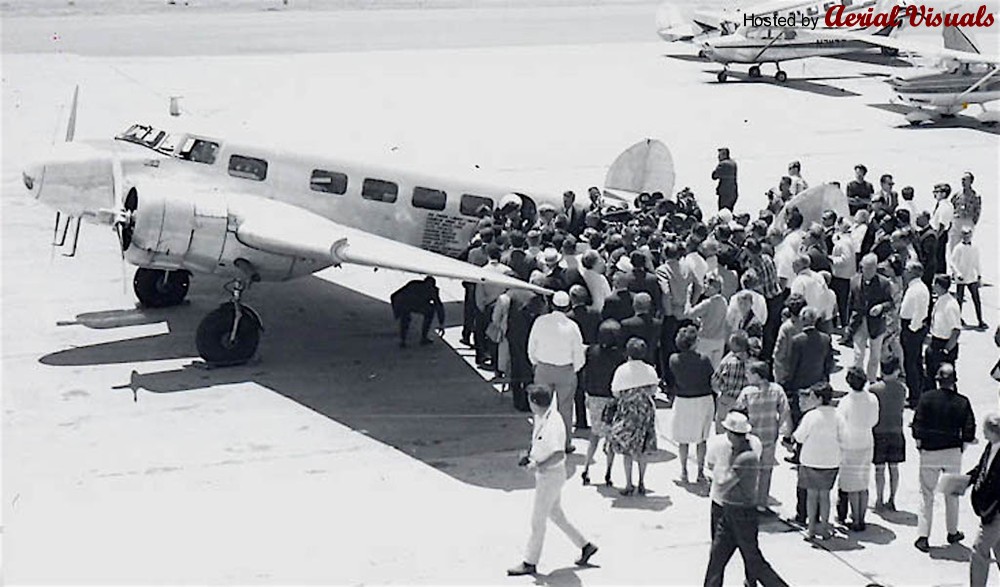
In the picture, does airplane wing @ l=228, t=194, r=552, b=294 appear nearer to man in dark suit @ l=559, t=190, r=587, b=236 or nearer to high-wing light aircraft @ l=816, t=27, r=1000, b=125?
man in dark suit @ l=559, t=190, r=587, b=236

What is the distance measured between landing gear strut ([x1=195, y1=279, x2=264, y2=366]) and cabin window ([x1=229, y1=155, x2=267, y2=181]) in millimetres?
1780

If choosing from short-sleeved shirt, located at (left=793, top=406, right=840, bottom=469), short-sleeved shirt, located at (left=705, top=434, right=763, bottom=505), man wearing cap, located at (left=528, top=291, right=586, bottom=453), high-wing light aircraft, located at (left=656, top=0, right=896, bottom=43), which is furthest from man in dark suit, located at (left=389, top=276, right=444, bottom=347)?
high-wing light aircraft, located at (left=656, top=0, right=896, bottom=43)

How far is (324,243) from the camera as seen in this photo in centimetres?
1532

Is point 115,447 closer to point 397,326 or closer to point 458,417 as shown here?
point 458,417

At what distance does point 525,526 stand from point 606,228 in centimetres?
657

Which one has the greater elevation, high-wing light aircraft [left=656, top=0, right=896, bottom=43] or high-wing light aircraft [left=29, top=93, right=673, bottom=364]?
high-wing light aircraft [left=656, top=0, right=896, bottom=43]

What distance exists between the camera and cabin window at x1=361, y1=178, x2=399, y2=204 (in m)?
17.4

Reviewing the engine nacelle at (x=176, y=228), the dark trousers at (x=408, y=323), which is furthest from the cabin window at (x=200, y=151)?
the dark trousers at (x=408, y=323)

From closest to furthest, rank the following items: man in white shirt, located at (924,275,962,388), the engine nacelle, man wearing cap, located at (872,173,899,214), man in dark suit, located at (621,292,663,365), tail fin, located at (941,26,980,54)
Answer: man in dark suit, located at (621,292,663,365) → man in white shirt, located at (924,275,962,388) → the engine nacelle → man wearing cap, located at (872,173,899,214) → tail fin, located at (941,26,980,54)

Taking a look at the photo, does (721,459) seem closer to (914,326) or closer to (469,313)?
(914,326)

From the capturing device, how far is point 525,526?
11.8 m

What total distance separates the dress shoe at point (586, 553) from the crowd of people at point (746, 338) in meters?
0.04

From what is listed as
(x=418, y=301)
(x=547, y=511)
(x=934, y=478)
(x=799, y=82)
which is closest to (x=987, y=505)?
(x=934, y=478)

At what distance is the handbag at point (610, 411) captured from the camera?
487 inches
